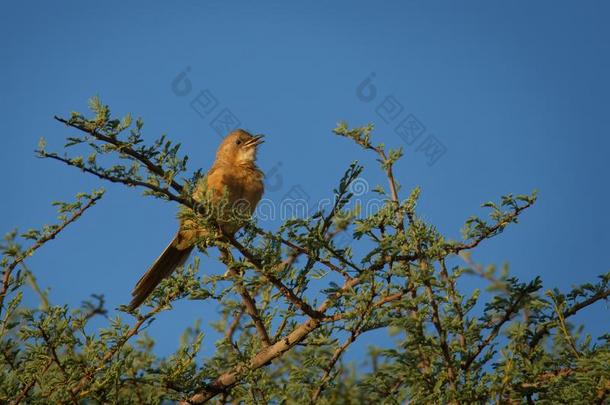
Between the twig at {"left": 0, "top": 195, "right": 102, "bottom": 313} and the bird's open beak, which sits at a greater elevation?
the bird's open beak

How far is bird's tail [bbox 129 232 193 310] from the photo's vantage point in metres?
5.36

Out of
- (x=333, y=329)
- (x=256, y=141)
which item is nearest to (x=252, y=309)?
(x=333, y=329)

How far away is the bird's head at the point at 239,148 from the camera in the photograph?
24.0 ft

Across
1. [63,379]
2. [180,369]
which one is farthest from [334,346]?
[63,379]

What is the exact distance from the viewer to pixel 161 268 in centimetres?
595

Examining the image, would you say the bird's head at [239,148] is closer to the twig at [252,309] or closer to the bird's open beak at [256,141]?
the bird's open beak at [256,141]

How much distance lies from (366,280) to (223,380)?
1076 mm

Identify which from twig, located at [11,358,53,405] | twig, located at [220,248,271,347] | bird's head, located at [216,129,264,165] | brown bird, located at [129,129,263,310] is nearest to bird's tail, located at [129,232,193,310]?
brown bird, located at [129,129,263,310]

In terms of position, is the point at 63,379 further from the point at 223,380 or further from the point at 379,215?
the point at 379,215

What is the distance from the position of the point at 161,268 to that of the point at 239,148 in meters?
2.01

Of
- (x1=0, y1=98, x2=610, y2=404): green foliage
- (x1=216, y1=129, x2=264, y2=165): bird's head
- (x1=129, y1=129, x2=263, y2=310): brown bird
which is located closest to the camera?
(x1=0, y1=98, x2=610, y2=404): green foliage

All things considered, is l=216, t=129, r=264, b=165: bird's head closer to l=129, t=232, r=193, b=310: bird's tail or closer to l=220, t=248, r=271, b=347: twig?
l=129, t=232, r=193, b=310: bird's tail

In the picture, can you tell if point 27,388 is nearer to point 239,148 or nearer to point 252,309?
point 252,309

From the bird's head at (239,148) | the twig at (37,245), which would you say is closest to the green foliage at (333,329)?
the twig at (37,245)
